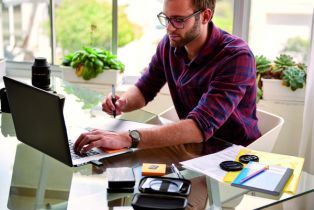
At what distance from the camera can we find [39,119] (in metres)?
1.47

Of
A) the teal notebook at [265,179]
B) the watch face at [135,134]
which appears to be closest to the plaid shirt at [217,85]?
the watch face at [135,134]

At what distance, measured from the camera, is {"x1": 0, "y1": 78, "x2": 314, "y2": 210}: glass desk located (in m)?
1.29

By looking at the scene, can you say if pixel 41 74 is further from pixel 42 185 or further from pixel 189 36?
pixel 42 185

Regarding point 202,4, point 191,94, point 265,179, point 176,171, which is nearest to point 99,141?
point 176,171

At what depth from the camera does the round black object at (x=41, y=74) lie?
2.07 meters

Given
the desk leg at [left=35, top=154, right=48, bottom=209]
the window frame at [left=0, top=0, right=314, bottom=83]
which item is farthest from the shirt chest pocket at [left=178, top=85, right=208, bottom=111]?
the window frame at [left=0, top=0, right=314, bottom=83]

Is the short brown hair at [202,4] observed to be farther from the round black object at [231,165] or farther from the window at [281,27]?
the window at [281,27]

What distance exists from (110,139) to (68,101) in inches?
31.1

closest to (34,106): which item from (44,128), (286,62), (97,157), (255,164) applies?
(44,128)

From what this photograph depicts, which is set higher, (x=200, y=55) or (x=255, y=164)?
(x=200, y=55)

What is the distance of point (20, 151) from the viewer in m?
1.66

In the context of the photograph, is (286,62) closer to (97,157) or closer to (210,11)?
(210,11)

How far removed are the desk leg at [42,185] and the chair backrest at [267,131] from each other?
2.63 ft

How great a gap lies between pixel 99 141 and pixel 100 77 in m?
1.50
